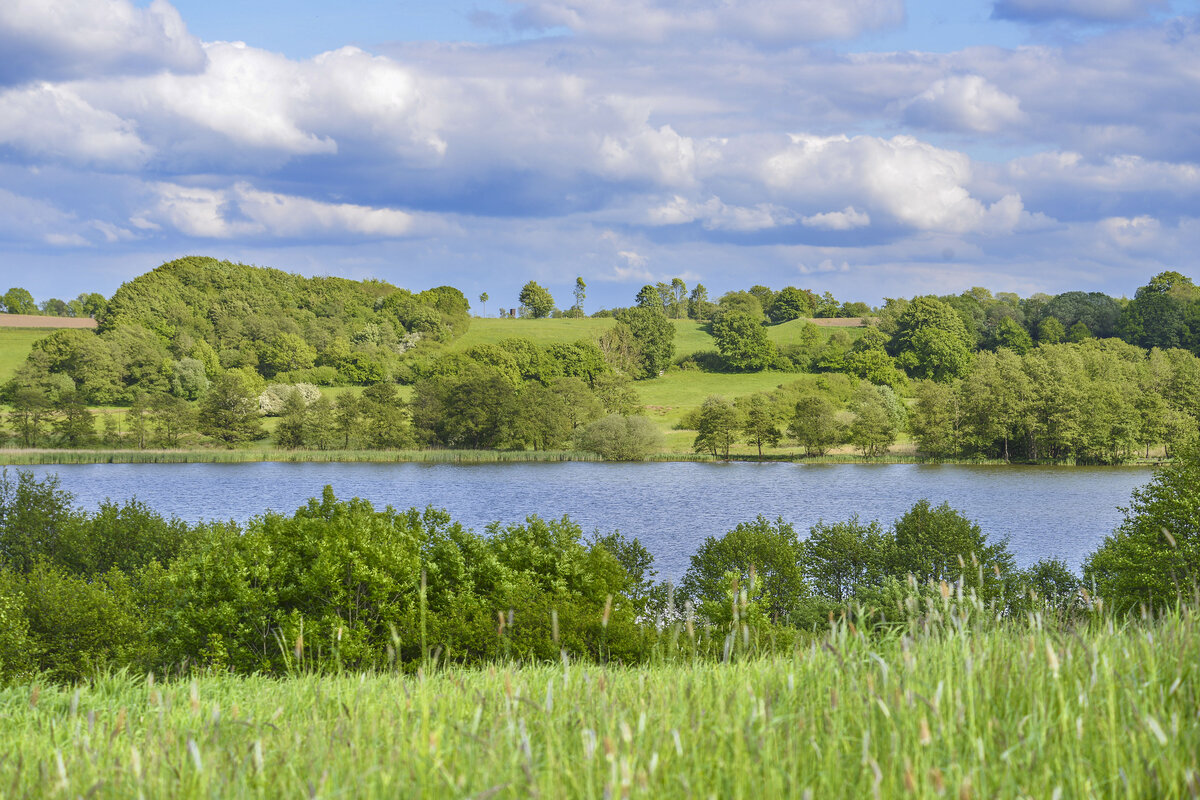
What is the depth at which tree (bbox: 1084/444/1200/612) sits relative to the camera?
2417 cm

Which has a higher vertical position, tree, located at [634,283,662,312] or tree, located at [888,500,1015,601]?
tree, located at [634,283,662,312]

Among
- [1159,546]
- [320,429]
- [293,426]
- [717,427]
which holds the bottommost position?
[1159,546]

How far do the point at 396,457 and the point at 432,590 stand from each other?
73.9m

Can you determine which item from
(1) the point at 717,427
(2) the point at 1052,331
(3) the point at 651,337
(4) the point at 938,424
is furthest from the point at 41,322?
(2) the point at 1052,331

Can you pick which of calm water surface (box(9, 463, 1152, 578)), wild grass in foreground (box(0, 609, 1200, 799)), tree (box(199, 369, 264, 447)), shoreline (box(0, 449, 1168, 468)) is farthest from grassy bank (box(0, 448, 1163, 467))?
wild grass in foreground (box(0, 609, 1200, 799))

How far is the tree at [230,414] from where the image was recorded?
10025cm

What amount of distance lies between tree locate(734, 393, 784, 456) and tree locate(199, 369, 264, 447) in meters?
56.5

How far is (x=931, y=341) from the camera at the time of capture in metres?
124

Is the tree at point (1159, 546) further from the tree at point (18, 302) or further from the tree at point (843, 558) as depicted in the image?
the tree at point (18, 302)

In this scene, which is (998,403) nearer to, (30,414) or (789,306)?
(789,306)

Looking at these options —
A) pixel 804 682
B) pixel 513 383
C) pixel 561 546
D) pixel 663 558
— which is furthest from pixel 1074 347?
pixel 804 682

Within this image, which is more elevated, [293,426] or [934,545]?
[293,426]

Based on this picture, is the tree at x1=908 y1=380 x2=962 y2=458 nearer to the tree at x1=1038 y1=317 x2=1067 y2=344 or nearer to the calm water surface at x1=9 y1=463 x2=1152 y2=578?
the calm water surface at x1=9 y1=463 x2=1152 y2=578

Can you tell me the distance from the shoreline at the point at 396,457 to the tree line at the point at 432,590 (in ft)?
184
